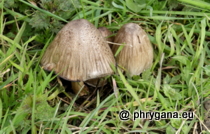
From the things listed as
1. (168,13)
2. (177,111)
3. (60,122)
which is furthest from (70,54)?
(168,13)

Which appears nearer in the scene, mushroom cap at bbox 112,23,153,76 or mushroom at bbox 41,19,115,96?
mushroom at bbox 41,19,115,96

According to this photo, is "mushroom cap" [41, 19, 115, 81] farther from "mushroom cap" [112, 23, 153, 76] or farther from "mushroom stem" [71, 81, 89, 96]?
"mushroom stem" [71, 81, 89, 96]

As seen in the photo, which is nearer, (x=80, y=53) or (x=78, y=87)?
(x=80, y=53)

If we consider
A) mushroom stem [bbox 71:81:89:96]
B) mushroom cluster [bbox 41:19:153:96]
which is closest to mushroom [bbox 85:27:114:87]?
mushroom stem [bbox 71:81:89:96]

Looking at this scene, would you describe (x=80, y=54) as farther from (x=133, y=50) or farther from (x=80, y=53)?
(x=133, y=50)

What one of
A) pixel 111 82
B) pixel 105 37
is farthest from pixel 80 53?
pixel 111 82

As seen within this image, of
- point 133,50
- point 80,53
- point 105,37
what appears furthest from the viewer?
point 105,37
